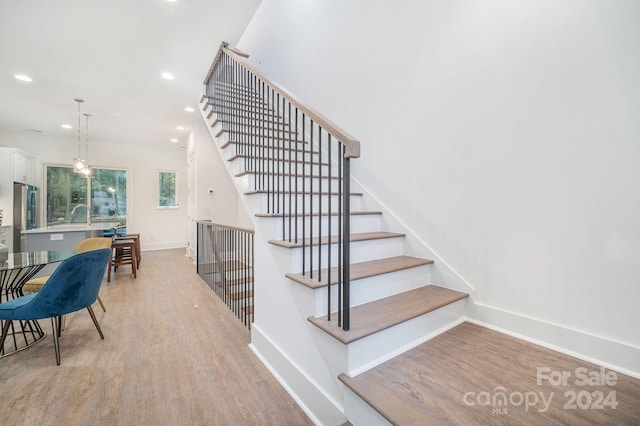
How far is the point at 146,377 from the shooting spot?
1953 mm

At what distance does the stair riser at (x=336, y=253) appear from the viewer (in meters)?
1.73

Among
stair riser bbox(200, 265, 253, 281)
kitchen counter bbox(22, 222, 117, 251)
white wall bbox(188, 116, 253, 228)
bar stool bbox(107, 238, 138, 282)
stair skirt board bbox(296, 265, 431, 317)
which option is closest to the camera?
stair skirt board bbox(296, 265, 431, 317)

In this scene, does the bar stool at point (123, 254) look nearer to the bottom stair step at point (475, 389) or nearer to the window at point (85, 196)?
the window at point (85, 196)

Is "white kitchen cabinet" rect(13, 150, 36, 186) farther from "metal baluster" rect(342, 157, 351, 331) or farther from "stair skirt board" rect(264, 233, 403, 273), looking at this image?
"metal baluster" rect(342, 157, 351, 331)

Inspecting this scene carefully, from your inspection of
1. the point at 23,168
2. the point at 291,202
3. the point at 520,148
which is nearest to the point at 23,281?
the point at 291,202

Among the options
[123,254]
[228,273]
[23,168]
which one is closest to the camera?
[228,273]

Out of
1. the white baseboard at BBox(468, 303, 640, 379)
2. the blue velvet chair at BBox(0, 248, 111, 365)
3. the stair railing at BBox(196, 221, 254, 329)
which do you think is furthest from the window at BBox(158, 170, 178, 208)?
the white baseboard at BBox(468, 303, 640, 379)

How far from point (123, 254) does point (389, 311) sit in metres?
5.32

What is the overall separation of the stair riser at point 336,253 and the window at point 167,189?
25.2 ft

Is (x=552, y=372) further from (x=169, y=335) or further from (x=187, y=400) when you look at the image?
(x=169, y=335)

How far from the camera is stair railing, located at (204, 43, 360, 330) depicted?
1410mm

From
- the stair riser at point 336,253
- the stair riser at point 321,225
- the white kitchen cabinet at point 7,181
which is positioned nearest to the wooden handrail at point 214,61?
the stair riser at point 321,225

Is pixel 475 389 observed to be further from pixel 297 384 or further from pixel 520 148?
pixel 520 148

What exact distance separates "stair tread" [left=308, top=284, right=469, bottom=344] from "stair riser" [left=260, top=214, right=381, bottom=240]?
0.54 m
